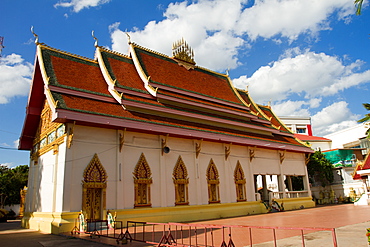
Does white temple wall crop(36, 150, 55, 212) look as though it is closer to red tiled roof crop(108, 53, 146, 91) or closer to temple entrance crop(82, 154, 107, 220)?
temple entrance crop(82, 154, 107, 220)

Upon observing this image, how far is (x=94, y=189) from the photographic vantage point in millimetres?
12586

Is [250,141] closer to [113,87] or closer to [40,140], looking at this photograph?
[113,87]

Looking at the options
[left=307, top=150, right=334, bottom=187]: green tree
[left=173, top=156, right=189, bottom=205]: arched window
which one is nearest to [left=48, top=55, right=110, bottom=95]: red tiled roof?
[left=173, top=156, right=189, bottom=205]: arched window

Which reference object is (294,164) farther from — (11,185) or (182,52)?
(11,185)

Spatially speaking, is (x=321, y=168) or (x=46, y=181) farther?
(x=321, y=168)

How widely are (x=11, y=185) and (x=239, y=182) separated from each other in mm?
25934

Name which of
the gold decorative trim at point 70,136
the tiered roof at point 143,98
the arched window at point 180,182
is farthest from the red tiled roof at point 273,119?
the gold decorative trim at point 70,136

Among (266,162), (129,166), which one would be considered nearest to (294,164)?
(266,162)

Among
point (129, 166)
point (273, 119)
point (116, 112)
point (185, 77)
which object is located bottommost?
point (129, 166)

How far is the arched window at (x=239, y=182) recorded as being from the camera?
1783 cm

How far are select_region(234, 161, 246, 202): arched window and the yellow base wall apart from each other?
407mm

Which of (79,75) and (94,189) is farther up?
(79,75)

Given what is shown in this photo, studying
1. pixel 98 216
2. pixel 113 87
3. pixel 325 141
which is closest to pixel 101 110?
pixel 113 87

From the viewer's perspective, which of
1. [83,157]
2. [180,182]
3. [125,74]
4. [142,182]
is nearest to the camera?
[83,157]
